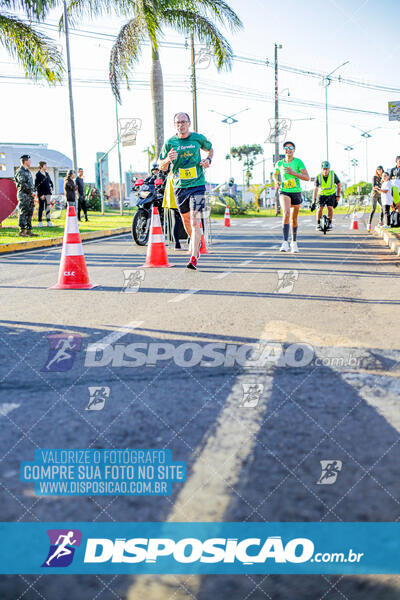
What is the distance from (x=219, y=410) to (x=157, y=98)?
73.9 ft

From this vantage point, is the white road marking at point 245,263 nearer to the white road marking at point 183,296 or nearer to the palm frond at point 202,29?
the white road marking at point 183,296

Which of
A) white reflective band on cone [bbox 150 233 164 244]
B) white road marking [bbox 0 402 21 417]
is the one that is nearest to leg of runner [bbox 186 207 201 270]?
white reflective band on cone [bbox 150 233 164 244]

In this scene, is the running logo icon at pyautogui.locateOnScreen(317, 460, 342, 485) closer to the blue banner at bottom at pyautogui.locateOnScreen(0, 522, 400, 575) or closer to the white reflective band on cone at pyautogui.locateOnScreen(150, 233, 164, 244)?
the blue banner at bottom at pyautogui.locateOnScreen(0, 522, 400, 575)

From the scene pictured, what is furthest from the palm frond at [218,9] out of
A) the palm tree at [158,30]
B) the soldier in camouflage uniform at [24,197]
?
the soldier in camouflage uniform at [24,197]

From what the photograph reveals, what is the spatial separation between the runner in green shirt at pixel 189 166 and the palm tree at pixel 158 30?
48.5ft

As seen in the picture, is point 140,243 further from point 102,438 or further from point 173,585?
point 173,585

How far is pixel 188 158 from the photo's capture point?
855 centimetres

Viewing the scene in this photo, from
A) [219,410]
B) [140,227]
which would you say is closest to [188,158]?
[140,227]

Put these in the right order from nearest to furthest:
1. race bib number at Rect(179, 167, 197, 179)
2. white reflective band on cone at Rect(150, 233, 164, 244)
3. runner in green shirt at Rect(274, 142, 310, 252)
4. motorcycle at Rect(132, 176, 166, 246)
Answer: race bib number at Rect(179, 167, 197, 179) < white reflective band on cone at Rect(150, 233, 164, 244) < runner in green shirt at Rect(274, 142, 310, 252) < motorcycle at Rect(132, 176, 166, 246)

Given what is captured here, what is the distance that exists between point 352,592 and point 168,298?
4.94 m

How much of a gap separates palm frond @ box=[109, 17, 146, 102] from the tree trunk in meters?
0.75

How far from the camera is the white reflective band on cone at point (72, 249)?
23.9 ft

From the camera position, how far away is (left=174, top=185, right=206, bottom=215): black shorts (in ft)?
28.5

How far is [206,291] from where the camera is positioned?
275 inches
